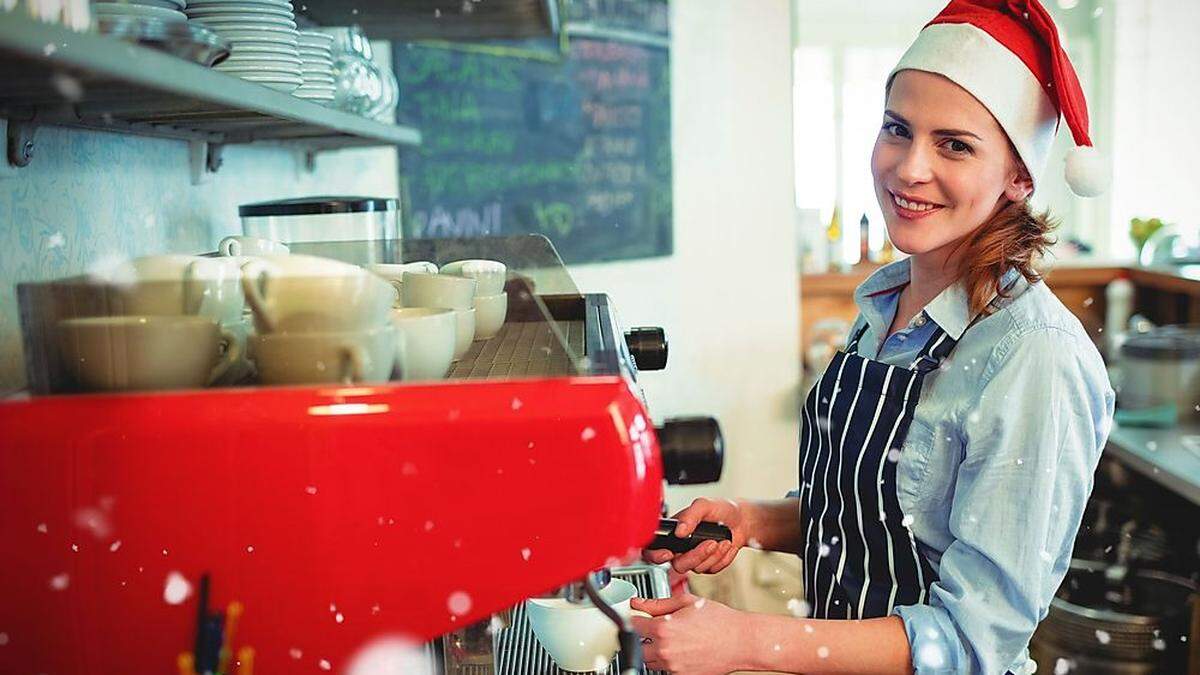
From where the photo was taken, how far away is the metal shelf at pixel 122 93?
1.83ft

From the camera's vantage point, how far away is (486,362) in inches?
31.9

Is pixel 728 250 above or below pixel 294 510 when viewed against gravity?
above

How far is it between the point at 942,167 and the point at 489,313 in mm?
569

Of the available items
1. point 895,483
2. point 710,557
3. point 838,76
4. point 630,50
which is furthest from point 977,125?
point 838,76

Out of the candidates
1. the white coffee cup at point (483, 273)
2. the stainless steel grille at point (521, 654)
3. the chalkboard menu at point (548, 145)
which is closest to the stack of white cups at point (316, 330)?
the white coffee cup at point (483, 273)

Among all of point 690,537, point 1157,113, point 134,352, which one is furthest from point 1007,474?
point 1157,113

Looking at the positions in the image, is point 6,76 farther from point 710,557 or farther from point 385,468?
point 710,557

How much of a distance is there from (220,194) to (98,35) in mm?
961

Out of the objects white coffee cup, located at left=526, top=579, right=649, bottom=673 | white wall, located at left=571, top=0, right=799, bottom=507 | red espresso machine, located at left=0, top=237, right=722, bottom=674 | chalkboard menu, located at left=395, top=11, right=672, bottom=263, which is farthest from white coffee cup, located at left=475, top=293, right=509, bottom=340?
white wall, located at left=571, top=0, right=799, bottom=507

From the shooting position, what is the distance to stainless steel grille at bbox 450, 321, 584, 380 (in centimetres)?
75

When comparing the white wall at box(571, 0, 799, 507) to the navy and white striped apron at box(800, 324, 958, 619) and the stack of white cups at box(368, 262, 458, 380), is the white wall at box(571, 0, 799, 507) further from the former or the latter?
the stack of white cups at box(368, 262, 458, 380)

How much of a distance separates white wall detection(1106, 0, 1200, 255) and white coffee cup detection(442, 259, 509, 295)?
3.69m

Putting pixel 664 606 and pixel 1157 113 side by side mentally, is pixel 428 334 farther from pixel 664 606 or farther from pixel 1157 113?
pixel 1157 113

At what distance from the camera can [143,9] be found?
818mm
